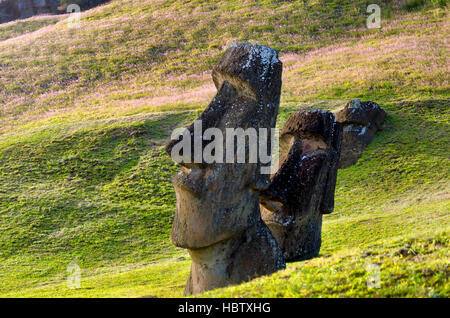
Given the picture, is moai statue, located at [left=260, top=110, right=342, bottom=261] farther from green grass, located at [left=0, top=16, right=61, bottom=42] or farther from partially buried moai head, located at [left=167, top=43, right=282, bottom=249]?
green grass, located at [left=0, top=16, right=61, bottom=42]

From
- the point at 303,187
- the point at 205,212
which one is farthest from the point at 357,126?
the point at 205,212

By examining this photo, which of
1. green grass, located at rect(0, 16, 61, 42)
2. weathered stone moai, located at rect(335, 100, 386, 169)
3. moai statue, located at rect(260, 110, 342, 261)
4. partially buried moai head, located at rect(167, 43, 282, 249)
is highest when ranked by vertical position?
green grass, located at rect(0, 16, 61, 42)

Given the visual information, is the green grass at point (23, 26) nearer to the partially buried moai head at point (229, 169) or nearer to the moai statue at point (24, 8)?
the moai statue at point (24, 8)

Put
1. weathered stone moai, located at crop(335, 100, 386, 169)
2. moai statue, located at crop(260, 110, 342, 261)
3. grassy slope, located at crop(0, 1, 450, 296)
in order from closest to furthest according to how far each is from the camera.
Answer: moai statue, located at crop(260, 110, 342, 261) < grassy slope, located at crop(0, 1, 450, 296) < weathered stone moai, located at crop(335, 100, 386, 169)

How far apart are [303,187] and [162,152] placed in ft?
46.9

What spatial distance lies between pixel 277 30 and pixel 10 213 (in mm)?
35353

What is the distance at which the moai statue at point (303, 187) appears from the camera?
10961mm

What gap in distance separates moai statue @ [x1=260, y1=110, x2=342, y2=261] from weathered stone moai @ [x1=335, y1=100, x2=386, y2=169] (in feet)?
42.3

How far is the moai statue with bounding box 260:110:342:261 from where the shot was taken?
11.0 m

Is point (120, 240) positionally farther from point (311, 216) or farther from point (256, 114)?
point (256, 114)

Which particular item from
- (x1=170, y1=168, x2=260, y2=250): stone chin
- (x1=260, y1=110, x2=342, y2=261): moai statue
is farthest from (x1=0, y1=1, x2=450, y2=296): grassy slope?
(x1=170, y1=168, x2=260, y2=250): stone chin

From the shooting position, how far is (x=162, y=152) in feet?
80.4

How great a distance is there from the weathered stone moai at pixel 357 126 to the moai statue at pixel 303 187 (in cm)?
1290

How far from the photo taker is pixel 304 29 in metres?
49.1
